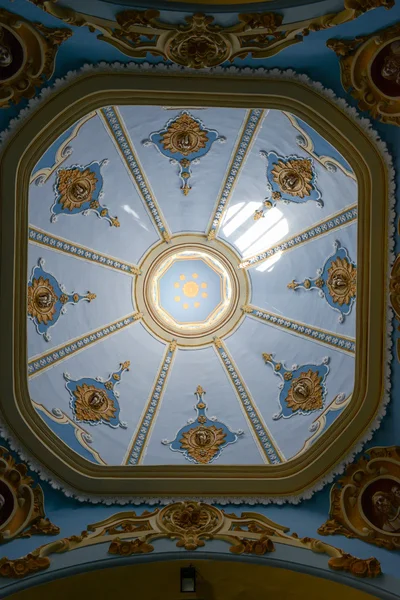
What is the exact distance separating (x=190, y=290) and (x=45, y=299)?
9.76ft

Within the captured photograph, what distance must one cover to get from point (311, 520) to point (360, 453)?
3.63ft

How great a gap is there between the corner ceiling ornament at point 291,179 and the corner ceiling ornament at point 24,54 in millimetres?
3663

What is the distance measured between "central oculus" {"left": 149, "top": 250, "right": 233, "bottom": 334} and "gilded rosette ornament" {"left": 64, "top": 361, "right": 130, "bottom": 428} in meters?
1.68

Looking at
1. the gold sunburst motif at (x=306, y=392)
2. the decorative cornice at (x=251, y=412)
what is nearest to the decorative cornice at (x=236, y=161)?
the decorative cornice at (x=251, y=412)

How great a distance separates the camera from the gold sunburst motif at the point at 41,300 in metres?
11.1

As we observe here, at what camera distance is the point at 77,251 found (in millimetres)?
12109

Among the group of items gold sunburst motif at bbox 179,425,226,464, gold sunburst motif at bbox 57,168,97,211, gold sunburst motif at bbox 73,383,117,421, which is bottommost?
gold sunburst motif at bbox 179,425,226,464

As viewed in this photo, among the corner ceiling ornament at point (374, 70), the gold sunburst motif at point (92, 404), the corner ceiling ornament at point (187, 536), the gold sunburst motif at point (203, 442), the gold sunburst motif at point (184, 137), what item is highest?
the gold sunburst motif at point (184, 137)

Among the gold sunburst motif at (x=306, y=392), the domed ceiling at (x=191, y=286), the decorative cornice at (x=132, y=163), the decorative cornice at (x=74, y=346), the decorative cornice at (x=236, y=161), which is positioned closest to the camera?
the decorative cornice at (x=132, y=163)

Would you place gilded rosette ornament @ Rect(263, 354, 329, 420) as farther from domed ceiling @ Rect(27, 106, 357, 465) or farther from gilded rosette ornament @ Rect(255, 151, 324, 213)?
gilded rosette ornament @ Rect(255, 151, 324, 213)

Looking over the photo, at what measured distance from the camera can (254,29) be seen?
8.50 meters

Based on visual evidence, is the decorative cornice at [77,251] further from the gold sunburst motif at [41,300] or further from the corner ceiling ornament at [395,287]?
the corner ceiling ornament at [395,287]

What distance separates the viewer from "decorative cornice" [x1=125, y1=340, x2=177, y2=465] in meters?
11.4

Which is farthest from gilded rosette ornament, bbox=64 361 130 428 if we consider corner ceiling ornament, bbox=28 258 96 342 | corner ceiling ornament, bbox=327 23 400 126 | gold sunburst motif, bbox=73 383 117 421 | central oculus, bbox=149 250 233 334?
corner ceiling ornament, bbox=327 23 400 126
